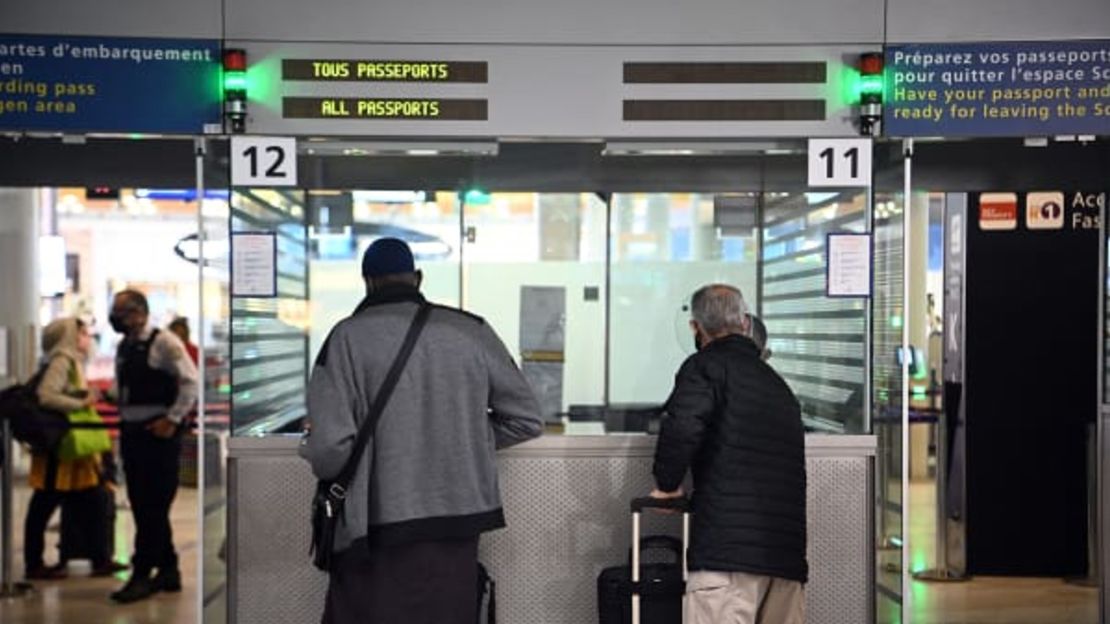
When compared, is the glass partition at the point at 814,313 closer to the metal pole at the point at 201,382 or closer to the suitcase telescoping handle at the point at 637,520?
the suitcase telescoping handle at the point at 637,520

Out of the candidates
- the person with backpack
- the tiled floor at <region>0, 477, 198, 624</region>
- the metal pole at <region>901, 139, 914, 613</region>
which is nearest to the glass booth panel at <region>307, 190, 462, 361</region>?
the tiled floor at <region>0, 477, 198, 624</region>

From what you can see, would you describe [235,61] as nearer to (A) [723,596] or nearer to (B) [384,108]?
(B) [384,108]

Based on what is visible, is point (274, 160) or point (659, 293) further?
point (659, 293)

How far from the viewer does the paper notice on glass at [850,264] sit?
5090mm

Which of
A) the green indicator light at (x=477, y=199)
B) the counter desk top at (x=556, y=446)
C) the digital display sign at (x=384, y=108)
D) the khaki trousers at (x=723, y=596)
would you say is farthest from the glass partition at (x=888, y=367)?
the green indicator light at (x=477, y=199)

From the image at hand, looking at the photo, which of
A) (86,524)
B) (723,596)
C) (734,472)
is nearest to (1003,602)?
(723,596)

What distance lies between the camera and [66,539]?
8.27 m

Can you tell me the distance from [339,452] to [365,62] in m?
1.66

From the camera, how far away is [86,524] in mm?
8219

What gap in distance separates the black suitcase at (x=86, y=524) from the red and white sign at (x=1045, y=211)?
5476 millimetres

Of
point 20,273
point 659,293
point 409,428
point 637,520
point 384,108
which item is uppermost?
point 384,108

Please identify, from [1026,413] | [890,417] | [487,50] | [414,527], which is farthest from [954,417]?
[414,527]

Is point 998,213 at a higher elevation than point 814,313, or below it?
higher

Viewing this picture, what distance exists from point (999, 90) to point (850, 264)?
0.79 m
